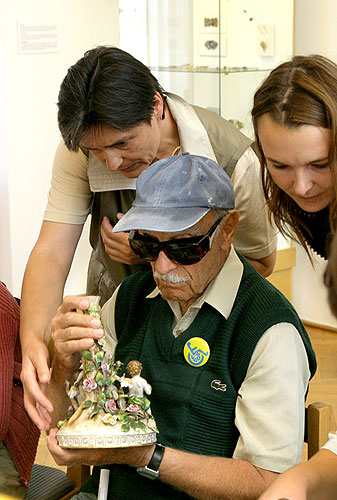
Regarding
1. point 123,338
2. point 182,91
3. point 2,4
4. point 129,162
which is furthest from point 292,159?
point 182,91

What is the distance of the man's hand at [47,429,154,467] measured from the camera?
1.61m

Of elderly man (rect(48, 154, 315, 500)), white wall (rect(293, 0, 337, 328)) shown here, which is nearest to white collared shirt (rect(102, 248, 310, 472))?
elderly man (rect(48, 154, 315, 500))

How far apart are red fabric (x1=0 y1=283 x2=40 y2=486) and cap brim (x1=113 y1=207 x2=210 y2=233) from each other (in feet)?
1.58

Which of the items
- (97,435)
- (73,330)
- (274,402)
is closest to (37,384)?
(73,330)

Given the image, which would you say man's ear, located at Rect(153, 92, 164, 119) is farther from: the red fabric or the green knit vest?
the red fabric

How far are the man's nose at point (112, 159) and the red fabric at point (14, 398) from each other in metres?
0.45

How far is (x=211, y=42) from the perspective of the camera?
5.38 m

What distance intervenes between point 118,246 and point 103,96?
1.59 feet

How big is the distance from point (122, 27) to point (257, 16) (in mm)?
961

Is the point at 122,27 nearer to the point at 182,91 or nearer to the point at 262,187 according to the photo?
the point at 182,91

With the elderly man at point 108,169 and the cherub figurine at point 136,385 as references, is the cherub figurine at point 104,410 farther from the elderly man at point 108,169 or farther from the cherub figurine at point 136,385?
the elderly man at point 108,169

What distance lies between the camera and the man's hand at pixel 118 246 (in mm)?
2213

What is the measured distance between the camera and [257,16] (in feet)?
18.0

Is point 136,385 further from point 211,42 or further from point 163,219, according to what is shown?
point 211,42
